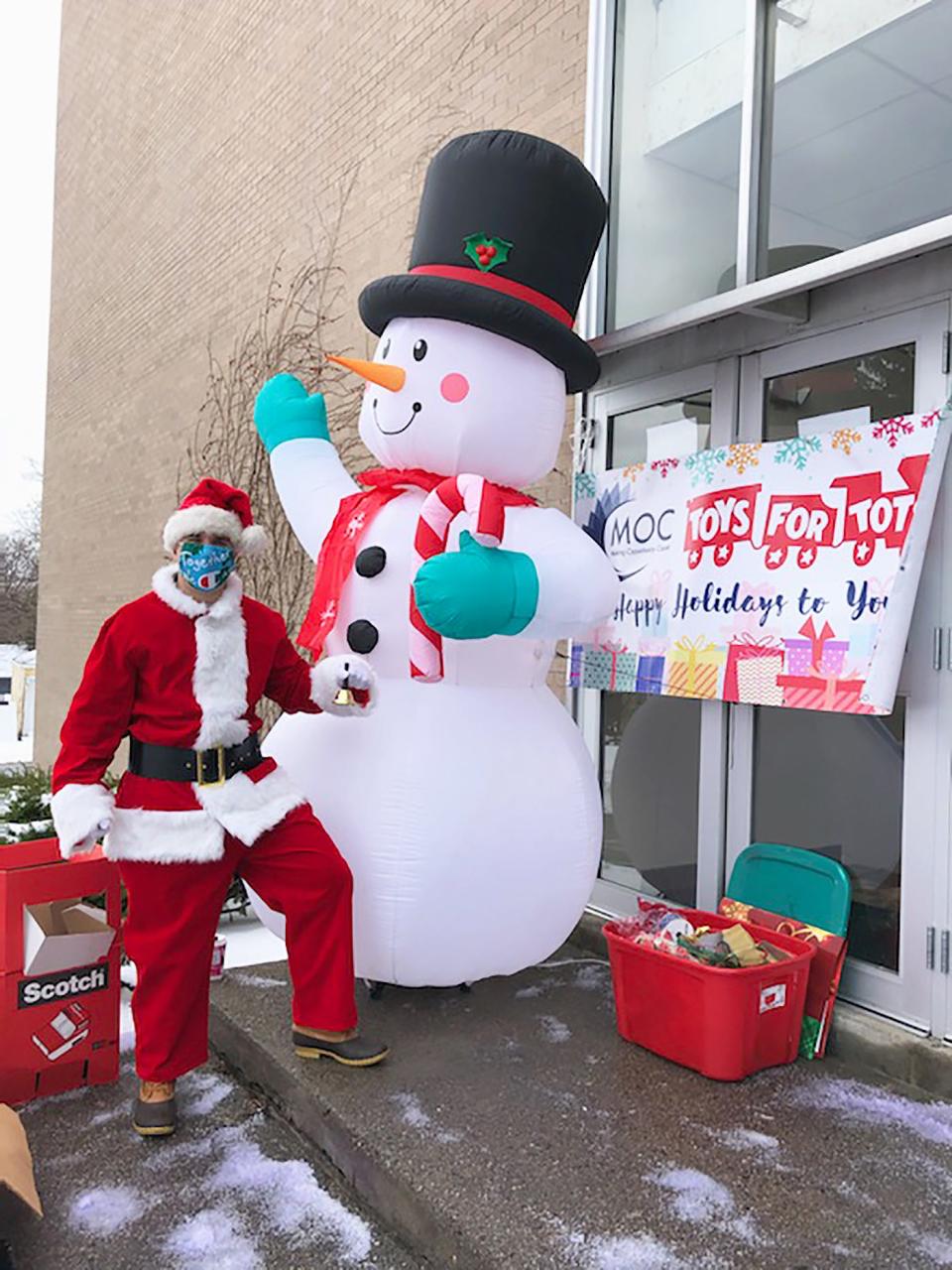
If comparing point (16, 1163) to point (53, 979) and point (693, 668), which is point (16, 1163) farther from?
point (693, 668)

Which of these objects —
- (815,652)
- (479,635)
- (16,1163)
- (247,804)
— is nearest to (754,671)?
(815,652)

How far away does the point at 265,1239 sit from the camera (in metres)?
2.35

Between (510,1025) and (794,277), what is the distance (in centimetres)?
244

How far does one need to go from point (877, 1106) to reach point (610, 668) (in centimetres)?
167

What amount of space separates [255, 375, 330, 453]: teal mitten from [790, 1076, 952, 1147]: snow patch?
8.34 feet

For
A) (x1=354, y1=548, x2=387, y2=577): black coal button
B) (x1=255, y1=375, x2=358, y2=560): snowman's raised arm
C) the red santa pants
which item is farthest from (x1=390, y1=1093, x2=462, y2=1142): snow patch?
(x1=255, y1=375, x2=358, y2=560): snowman's raised arm

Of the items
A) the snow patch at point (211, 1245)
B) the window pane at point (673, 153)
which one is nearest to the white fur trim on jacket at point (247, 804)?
the snow patch at point (211, 1245)

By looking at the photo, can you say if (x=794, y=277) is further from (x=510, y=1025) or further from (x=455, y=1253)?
(x=455, y=1253)

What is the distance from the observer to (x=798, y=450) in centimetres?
324

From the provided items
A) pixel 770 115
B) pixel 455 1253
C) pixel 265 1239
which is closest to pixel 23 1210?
pixel 265 1239

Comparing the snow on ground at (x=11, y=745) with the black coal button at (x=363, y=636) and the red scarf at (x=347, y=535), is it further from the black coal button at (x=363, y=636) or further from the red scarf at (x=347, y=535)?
the black coal button at (x=363, y=636)

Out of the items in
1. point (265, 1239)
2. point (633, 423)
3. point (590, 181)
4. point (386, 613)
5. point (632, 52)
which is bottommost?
point (265, 1239)

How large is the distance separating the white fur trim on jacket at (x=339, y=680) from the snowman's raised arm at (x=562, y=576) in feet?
1.58

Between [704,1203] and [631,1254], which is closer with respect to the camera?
[631,1254]
